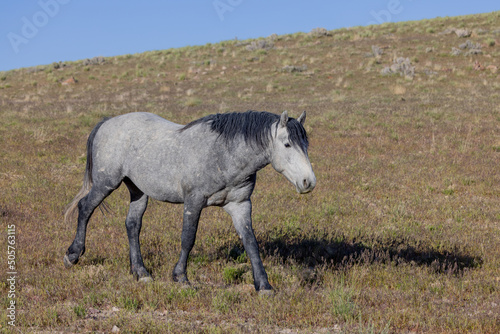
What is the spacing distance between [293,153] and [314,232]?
11.1 feet

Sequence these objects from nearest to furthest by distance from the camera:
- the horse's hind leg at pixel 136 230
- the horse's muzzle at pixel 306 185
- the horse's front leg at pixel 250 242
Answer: the horse's muzzle at pixel 306 185 < the horse's front leg at pixel 250 242 < the horse's hind leg at pixel 136 230

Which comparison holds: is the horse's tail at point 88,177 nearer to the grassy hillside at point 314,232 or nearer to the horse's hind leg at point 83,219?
the horse's hind leg at point 83,219

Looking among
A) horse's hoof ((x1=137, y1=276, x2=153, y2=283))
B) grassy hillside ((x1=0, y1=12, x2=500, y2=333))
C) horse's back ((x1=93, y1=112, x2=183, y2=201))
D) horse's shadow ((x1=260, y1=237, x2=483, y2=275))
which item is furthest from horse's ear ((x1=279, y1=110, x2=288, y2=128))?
horse's hoof ((x1=137, y1=276, x2=153, y2=283))

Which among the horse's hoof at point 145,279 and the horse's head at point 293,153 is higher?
the horse's head at point 293,153

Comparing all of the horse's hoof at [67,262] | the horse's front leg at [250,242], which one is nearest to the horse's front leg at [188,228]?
the horse's front leg at [250,242]

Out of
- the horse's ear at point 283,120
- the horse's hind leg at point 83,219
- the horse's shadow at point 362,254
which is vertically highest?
the horse's ear at point 283,120

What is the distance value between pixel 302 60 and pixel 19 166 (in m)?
29.6

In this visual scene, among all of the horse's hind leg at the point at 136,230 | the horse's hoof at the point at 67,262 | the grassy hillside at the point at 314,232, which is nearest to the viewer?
the grassy hillside at the point at 314,232

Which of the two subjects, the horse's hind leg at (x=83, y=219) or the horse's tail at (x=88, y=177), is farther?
the horse's tail at (x=88, y=177)

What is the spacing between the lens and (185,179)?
215 inches

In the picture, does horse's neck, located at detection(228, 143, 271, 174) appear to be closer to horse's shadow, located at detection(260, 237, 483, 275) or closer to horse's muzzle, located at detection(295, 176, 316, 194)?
horse's muzzle, located at detection(295, 176, 316, 194)

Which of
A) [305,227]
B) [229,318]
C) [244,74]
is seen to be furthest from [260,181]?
[244,74]

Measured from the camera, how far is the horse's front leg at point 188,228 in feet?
17.7

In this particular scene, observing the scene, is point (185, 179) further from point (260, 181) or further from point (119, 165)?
point (260, 181)
